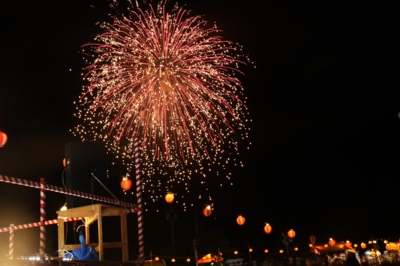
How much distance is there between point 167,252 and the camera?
106 ft

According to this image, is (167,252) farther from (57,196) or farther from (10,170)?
(10,170)

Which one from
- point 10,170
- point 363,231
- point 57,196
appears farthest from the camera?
point 363,231

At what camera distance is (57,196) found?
2736cm

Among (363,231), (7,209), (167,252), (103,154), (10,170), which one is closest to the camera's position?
(103,154)

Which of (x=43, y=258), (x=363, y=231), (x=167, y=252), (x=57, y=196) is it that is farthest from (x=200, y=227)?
(x=43, y=258)

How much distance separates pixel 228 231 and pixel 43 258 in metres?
42.1

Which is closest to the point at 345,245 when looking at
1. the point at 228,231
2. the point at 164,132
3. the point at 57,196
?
the point at 228,231

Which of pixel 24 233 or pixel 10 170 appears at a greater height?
pixel 10 170

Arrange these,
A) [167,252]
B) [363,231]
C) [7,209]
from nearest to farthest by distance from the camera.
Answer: [7,209] < [167,252] < [363,231]

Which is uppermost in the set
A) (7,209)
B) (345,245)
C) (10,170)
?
(10,170)

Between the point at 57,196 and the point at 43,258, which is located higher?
the point at 57,196

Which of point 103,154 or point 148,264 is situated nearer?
point 103,154

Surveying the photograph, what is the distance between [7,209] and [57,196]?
13.9 ft

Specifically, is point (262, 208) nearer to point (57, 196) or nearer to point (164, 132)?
point (57, 196)
